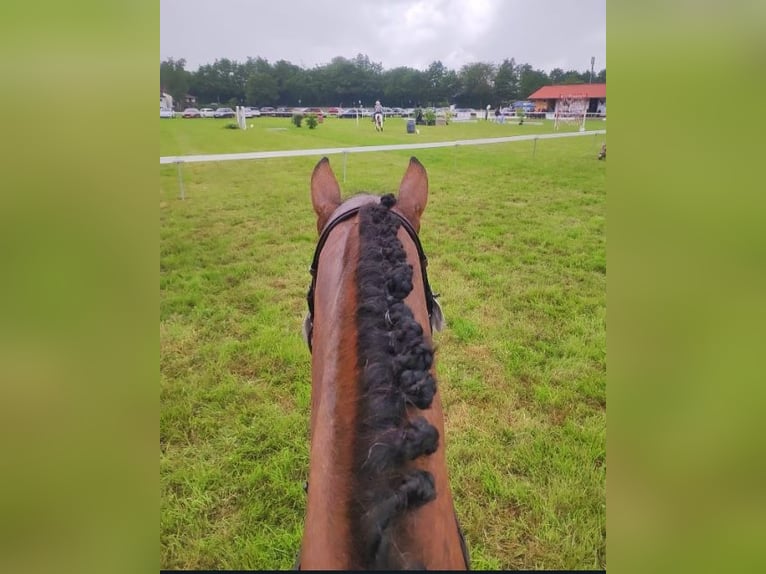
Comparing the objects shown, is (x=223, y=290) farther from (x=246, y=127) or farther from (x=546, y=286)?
(x=246, y=127)

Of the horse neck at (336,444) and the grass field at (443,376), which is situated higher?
the horse neck at (336,444)

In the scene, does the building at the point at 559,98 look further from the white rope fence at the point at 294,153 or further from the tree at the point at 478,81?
the white rope fence at the point at 294,153

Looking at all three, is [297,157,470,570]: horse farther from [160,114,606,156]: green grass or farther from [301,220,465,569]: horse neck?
[160,114,606,156]: green grass

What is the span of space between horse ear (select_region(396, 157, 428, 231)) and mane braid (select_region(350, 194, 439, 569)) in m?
0.54

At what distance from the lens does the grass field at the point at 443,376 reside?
1866 millimetres

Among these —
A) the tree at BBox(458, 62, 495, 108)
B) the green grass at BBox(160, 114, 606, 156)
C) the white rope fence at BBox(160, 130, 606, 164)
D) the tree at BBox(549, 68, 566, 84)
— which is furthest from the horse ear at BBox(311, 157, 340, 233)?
the tree at BBox(458, 62, 495, 108)

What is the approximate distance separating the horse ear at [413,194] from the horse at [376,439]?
47 centimetres

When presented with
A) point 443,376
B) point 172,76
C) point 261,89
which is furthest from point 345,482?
point 261,89

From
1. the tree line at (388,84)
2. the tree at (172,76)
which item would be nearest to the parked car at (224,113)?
the tree line at (388,84)

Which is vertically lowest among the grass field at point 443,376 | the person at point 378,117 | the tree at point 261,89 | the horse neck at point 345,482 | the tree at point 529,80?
the grass field at point 443,376

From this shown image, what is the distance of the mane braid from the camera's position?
1.59ft

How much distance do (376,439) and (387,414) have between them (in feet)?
0.11
